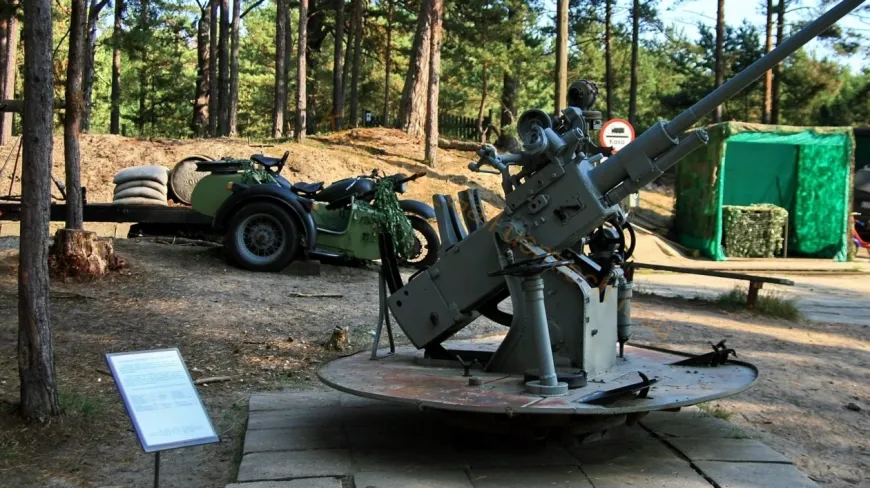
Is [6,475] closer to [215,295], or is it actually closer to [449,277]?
[449,277]

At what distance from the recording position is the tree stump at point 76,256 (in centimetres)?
877

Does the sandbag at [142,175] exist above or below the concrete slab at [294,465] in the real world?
above

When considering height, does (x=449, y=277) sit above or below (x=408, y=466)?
above

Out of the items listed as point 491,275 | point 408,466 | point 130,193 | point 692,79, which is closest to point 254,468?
point 408,466

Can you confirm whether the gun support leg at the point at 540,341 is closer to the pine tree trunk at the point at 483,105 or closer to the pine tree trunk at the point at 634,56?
the pine tree trunk at the point at 634,56

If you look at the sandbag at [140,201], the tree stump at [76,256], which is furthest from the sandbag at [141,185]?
the tree stump at [76,256]

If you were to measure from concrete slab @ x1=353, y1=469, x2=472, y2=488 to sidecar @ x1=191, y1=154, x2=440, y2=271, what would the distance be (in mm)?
6230

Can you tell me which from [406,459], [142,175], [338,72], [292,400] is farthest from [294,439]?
[338,72]

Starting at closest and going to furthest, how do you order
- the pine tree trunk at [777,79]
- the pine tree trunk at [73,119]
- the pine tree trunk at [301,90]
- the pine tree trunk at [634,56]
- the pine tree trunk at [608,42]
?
the pine tree trunk at [73,119] → the pine tree trunk at [301,90] → the pine tree trunk at [777,79] → the pine tree trunk at [634,56] → the pine tree trunk at [608,42]

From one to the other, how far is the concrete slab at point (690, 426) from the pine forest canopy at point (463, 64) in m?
15.4

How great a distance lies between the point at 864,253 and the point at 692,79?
11462 millimetres

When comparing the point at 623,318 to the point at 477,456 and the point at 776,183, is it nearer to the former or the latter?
the point at 477,456

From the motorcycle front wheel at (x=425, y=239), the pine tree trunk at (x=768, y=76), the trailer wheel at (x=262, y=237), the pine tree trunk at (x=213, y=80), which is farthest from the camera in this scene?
the pine tree trunk at (x=213, y=80)

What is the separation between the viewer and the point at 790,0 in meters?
26.9
